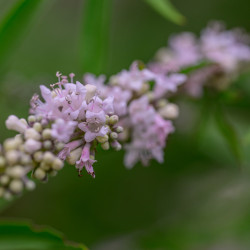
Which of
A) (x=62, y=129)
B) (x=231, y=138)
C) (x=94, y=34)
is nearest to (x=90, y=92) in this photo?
(x=62, y=129)

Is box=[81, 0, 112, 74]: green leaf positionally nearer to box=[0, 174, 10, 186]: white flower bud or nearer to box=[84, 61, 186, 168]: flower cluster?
box=[84, 61, 186, 168]: flower cluster

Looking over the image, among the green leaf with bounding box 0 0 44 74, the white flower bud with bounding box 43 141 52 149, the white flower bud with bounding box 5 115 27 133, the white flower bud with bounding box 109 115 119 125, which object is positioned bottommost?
the white flower bud with bounding box 43 141 52 149

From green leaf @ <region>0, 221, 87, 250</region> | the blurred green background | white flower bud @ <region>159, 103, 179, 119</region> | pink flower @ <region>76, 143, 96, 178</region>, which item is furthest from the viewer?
the blurred green background

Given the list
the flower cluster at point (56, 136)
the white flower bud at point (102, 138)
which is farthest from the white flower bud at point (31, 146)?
the white flower bud at point (102, 138)

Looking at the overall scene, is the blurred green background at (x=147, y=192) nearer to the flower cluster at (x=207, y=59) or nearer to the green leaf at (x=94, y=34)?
the flower cluster at (x=207, y=59)

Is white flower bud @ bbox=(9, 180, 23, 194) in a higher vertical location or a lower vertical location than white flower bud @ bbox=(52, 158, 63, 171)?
lower

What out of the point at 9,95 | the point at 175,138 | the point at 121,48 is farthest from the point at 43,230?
the point at 121,48

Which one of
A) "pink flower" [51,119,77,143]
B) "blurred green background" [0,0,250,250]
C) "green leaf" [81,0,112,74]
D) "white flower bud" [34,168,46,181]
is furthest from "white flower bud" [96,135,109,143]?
"blurred green background" [0,0,250,250]
